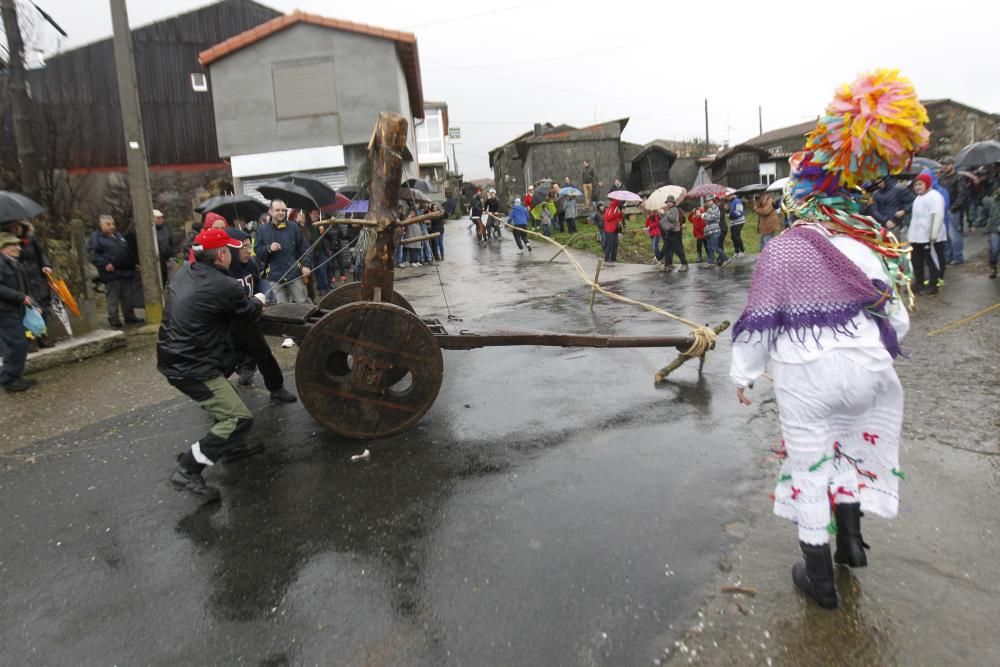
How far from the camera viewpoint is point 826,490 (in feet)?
8.21

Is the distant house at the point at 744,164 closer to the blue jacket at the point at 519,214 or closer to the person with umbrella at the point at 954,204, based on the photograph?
the blue jacket at the point at 519,214

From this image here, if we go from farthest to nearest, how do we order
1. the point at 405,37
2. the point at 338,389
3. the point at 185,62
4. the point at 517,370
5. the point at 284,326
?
the point at 185,62
the point at 405,37
the point at 517,370
the point at 284,326
the point at 338,389

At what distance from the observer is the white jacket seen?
27.8 ft

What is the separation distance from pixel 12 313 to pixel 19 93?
6720 mm

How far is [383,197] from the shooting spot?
4734mm

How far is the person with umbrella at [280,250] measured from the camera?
26.0ft

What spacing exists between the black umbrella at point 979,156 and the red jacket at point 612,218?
22.2ft

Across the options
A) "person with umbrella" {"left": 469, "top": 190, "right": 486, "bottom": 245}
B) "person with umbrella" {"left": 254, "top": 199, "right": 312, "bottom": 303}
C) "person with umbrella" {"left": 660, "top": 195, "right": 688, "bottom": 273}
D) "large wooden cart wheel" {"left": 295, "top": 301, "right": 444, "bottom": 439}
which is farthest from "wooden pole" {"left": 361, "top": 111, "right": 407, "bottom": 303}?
"person with umbrella" {"left": 469, "top": 190, "right": 486, "bottom": 245}

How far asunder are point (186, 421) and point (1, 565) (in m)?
2.08

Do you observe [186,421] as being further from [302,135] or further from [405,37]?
[405,37]

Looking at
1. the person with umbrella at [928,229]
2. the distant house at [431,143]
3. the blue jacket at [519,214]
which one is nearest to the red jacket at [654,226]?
the person with umbrella at [928,229]

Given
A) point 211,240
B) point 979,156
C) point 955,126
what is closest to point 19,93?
point 211,240

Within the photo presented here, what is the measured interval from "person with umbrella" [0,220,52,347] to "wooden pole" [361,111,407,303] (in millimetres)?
4752

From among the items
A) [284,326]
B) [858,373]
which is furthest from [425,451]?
[858,373]
